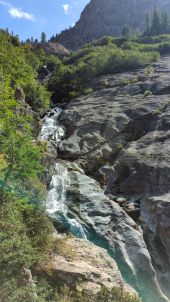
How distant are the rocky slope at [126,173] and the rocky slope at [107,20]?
389 ft

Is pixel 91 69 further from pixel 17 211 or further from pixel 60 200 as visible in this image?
pixel 17 211

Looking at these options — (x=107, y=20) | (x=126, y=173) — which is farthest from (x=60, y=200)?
(x=107, y=20)

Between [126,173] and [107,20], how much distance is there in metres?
145

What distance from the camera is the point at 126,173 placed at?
2544cm

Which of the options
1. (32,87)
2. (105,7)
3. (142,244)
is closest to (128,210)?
(142,244)

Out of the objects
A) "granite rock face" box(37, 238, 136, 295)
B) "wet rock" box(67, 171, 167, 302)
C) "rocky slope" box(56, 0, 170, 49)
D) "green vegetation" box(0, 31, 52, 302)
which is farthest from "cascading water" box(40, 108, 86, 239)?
"rocky slope" box(56, 0, 170, 49)

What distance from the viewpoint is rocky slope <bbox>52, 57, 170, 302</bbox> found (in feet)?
61.2

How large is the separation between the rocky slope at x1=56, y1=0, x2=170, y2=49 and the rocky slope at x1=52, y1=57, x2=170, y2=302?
11858 cm

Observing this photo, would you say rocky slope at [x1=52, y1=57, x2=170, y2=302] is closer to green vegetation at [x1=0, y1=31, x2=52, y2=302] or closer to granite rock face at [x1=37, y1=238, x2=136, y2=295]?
granite rock face at [x1=37, y1=238, x2=136, y2=295]

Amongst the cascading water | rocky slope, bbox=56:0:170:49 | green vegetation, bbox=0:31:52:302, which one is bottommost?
the cascading water

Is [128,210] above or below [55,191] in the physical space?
below

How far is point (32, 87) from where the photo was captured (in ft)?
109

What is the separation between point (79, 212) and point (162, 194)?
579 centimetres

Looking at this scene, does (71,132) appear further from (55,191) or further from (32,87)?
(55,191)
